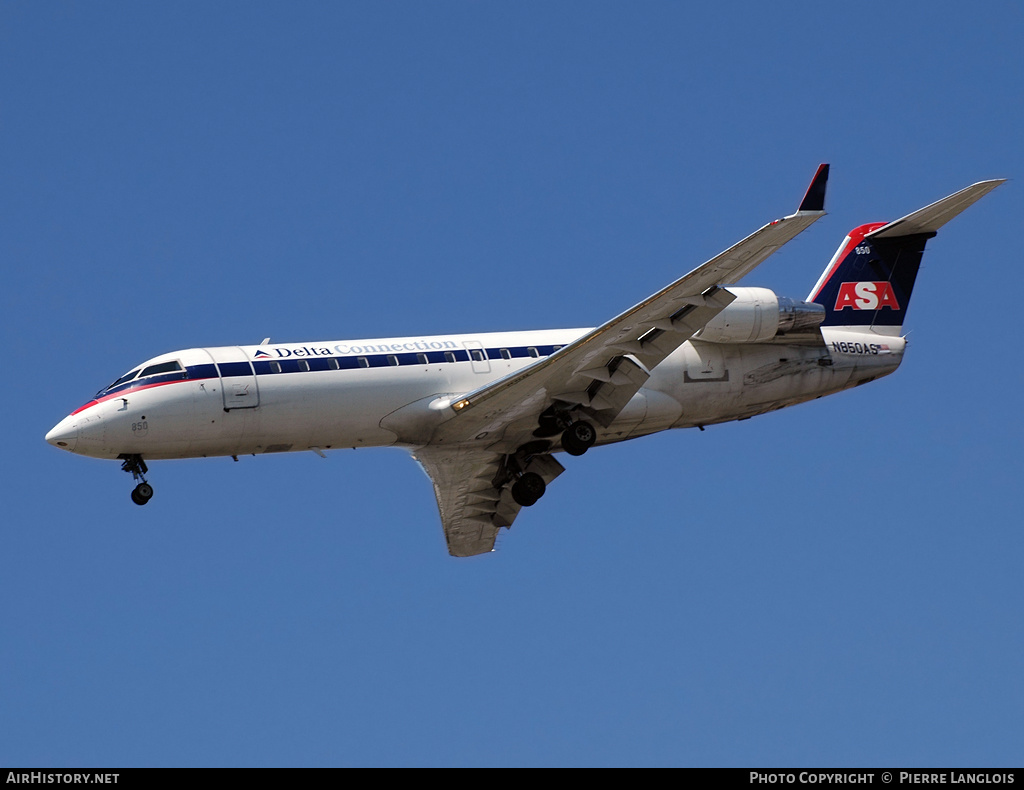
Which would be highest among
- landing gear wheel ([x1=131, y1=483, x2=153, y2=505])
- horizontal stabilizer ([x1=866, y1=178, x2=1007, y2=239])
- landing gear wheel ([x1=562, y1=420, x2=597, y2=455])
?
horizontal stabilizer ([x1=866, y1=178, x2=1007, y2=239])

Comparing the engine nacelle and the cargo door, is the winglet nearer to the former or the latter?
the engine nacelle

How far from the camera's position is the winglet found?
23.2m

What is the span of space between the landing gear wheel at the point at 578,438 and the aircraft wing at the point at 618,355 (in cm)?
36

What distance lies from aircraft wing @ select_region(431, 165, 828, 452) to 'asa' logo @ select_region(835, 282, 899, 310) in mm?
6053

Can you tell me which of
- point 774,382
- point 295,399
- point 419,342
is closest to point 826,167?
point 774,382

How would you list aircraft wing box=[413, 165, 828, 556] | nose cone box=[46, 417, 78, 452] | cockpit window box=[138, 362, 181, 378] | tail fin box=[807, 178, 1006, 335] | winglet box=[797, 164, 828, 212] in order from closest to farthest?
winglet box=[797, 164, 828, 212]
aircraft wing box=[413, 165, 828, 556]
nose cone box=[46, 417, 78, 452]
cockpit window box=[138, 362, 181, 378]
tail fin box=[807, 178, 1006, 335]

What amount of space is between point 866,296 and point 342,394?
11.8 metres

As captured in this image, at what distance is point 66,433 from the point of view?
24.9m

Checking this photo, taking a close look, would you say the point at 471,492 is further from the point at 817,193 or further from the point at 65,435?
the point at 817,193

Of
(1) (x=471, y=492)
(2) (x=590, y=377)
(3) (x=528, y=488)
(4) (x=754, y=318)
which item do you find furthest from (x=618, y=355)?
(1) (x=471, y=492)

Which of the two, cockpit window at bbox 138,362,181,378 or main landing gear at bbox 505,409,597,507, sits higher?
cockpit window at bbox 138,362,181,378

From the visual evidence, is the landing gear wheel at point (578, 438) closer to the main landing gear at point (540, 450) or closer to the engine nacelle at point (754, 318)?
the main landing gear at point (540, 450)

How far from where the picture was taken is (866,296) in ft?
100

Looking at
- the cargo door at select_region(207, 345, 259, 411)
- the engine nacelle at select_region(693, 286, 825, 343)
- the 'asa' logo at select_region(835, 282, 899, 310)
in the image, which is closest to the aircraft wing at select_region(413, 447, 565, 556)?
the cargo door at select_region(207, 345, 259, 411)
